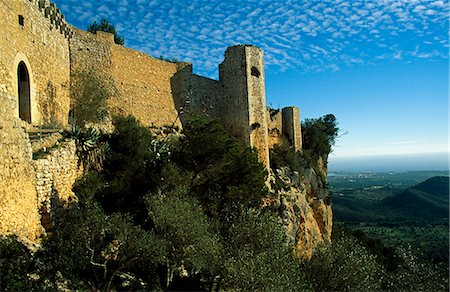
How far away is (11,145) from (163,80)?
14.1 metres

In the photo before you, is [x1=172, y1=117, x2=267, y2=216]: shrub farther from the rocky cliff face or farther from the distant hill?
the distant hill

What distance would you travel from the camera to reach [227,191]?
15.9 meters

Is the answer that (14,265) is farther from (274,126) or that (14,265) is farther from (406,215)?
(406,215)

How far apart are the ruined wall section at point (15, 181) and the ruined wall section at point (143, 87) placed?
1025 cm

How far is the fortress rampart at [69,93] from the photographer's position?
8750 mm

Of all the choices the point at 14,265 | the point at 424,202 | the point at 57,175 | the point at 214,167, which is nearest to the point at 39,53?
the point at 57,175

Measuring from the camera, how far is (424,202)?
260ft

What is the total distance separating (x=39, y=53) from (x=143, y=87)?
6.77m

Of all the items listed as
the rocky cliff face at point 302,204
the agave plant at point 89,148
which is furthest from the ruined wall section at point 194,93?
the agave plant at point 89,148

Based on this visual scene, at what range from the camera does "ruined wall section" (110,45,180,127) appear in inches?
765

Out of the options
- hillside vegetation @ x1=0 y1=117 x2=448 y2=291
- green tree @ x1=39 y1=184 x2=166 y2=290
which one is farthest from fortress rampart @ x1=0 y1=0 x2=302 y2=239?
hillside vegetation @ x1=0 y1=117 x2=448 y2=291

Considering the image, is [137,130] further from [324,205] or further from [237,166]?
[324,205]

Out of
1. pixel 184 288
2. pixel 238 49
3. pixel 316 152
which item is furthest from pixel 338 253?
pixel 316 152

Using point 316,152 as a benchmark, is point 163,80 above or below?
above
